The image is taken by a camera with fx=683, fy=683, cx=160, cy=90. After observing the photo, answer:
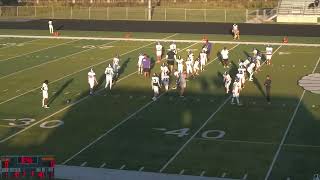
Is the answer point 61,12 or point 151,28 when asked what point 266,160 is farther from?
point 61,12

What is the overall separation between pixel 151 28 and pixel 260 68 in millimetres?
21431

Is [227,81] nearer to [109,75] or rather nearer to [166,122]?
[109,75]

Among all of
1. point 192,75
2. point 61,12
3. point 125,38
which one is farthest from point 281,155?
point 61,12

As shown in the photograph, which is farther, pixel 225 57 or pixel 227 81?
pixel 225 57

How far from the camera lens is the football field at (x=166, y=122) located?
1859cm

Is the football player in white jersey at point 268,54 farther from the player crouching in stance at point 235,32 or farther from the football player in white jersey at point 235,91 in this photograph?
the player crouching in stance at point 235,32

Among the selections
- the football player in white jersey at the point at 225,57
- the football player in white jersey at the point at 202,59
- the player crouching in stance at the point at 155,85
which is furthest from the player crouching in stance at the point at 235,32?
the player crouching in stance at the point at 155,85

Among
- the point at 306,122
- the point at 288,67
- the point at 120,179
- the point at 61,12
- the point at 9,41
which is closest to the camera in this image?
the point at 120,179

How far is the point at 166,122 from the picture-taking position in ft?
74.9

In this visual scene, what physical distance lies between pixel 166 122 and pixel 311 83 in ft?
30.7

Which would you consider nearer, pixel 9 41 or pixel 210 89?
pixel 210 89

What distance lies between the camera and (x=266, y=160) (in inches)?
734

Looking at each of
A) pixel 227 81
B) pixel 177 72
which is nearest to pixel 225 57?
pixel 177 72

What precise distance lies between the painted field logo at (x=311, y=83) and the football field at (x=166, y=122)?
0.05 metres
